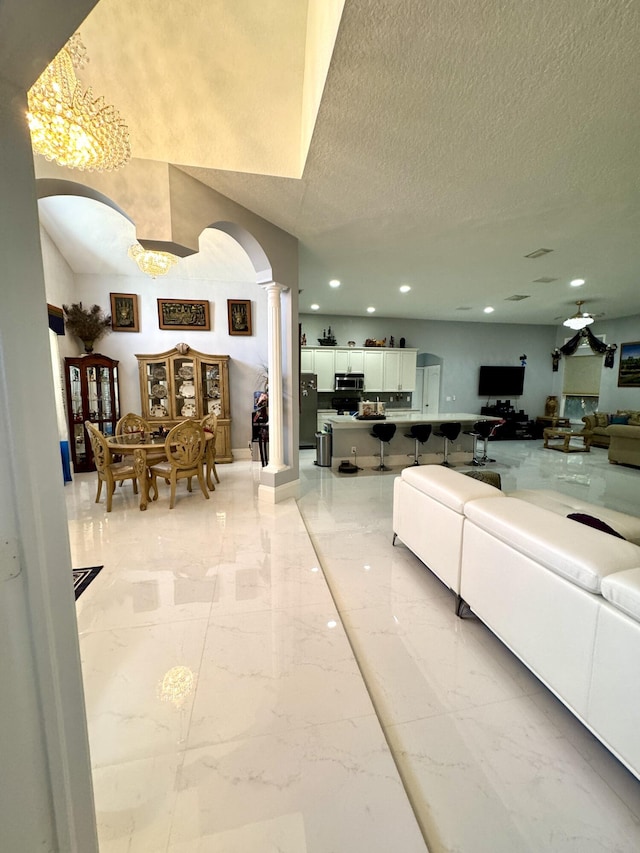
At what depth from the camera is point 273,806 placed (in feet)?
4.03

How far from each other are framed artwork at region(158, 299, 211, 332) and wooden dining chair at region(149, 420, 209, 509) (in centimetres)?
274

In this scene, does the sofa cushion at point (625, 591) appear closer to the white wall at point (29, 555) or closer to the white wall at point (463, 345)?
the white wall at point (29, 555)

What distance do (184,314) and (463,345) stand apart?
22.5 feet

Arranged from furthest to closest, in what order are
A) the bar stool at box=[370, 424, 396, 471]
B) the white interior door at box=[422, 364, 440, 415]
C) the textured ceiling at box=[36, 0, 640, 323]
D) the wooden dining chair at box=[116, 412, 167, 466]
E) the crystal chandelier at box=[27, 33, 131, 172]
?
the white interior door at box=[422, 364, 440, 415] < the bar stool at box=[370, 424, 396, 471] < the wooden dining chair at box=[116, 412, 167, 466] < the crystal chandelier at box=[27, 33, 131, 172] < the textured ceiling at box=[36, 0, 640, 323]

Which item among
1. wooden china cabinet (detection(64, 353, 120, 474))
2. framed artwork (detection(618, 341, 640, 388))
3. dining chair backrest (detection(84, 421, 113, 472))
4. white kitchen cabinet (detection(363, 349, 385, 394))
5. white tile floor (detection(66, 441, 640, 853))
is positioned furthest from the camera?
white kitchen cabinet (detection(363, 349, 385, 394))

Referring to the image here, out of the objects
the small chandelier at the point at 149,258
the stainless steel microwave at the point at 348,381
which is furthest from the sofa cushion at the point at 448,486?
the stainless steel microwave at the point at 348,381

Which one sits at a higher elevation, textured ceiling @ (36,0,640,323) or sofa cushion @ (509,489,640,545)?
textured ceiling @ (36,0,640,323)

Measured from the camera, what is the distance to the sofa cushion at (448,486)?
7.30 feet

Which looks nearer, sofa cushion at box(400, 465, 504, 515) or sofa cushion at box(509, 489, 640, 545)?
sofa cushion at box(400, 465, 504, 515)

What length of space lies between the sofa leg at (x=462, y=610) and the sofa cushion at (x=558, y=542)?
0.59 metres

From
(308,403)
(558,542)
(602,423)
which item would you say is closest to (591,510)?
(558,542)

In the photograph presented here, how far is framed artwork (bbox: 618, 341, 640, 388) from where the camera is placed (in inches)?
315

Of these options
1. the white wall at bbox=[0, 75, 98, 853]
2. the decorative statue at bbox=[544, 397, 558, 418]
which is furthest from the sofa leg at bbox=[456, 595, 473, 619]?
the decorative statue at bbox=[544, 397, 558, 418]

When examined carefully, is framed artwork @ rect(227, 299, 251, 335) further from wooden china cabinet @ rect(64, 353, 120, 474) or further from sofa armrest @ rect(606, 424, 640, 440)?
sofa armrest @ rect(606, 424, 640, 440)
